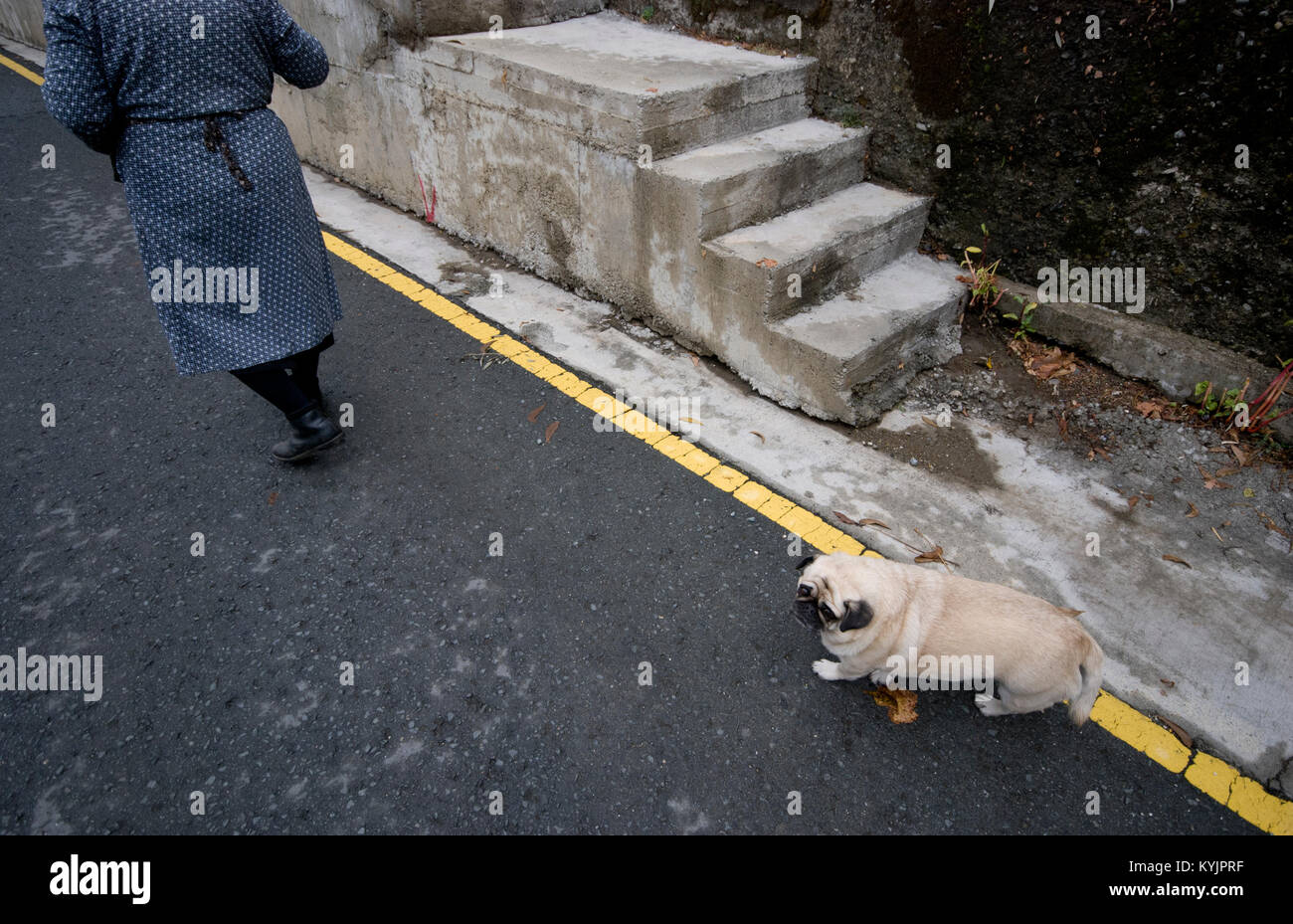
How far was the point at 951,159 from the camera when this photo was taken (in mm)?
4559

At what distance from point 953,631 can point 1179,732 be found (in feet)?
3.23

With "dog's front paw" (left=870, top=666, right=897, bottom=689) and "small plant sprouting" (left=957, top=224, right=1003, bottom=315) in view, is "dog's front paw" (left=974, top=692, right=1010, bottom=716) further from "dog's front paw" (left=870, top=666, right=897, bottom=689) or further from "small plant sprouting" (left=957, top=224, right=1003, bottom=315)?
"small plant sprouting" (left=957, top=224, right=1003, bottom=315)

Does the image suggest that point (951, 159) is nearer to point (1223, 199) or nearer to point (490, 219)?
point (1223, 199)

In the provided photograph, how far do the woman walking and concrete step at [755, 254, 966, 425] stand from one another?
256 cm

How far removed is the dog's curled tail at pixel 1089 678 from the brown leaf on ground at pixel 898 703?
1.77 feet

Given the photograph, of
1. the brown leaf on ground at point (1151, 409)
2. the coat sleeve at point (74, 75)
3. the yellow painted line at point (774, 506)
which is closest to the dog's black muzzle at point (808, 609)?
the yellow painted line at point (774, 506)

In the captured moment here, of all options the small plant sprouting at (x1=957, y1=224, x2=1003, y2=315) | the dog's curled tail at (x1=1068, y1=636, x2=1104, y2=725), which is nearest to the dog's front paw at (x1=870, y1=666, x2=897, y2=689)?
the dog's curled tail at (x1=1068, y1=636, x2=1104, y2=725)

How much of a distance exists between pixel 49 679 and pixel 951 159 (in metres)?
5.43

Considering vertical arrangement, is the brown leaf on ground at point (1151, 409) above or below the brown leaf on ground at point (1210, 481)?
above

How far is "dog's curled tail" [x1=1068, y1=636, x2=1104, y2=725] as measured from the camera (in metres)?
2.43

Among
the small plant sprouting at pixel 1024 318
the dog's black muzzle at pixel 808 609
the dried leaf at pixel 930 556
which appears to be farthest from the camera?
the small plant sprouting at pixel 1024 318

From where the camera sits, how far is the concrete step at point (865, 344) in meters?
3.92

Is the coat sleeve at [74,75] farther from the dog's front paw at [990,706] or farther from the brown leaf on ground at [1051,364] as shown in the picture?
the brown leaf on ground at [1051,364]
